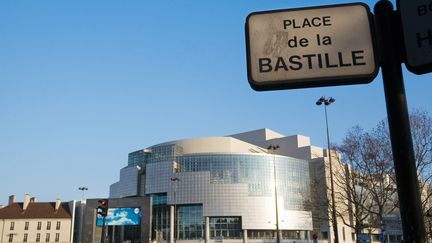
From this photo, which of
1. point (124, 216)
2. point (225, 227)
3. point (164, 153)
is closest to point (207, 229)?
point (225, 227)

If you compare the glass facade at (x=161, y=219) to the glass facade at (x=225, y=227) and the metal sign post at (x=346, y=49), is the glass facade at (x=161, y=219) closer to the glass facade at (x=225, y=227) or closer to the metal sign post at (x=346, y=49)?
the glass facade at (x=225, y=227)

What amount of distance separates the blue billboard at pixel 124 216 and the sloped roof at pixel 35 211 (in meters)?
14.1

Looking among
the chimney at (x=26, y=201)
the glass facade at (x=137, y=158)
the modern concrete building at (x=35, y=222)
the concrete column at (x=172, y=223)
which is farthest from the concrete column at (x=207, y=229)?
the chimney at (x=26, y=201)

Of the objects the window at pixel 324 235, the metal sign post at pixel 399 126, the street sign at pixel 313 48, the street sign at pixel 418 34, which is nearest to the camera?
the metal sign post at pixel 399 126

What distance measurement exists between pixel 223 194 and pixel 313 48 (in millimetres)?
83938

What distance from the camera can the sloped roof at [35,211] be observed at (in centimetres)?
8254

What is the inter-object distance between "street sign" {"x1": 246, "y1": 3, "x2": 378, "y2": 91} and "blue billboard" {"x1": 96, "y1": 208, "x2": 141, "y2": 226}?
76.7 metres

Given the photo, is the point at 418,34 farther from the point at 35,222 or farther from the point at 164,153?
the point at 35,222

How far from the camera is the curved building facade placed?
84438 mm

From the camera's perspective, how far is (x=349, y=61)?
2.43m

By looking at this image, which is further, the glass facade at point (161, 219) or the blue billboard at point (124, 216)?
the glass facade at point (161, 219)

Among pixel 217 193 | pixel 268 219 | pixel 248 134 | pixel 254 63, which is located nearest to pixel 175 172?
pixel 217 193

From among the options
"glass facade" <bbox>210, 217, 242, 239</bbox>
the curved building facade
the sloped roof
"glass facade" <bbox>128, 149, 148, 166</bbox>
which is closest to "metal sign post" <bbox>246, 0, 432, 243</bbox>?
the curved building facade

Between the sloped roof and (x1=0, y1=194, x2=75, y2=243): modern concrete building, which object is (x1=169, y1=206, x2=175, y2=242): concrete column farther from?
the sloped roof
